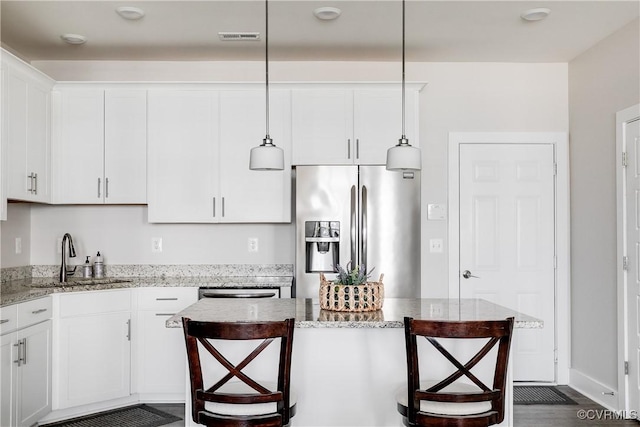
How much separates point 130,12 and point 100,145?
115 centimetres

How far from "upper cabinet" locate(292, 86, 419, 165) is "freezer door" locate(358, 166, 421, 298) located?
442 millimetres

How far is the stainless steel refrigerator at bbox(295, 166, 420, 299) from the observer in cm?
391

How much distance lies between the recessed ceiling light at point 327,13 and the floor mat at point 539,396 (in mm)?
2998

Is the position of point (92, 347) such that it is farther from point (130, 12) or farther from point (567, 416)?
point (567, 416)

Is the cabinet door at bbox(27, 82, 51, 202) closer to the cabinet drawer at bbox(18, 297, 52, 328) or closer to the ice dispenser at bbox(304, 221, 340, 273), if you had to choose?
the cabinet drawer at bbox(18, 297, 52, 328)

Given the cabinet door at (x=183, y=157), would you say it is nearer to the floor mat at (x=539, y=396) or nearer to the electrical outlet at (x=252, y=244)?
the electrical outlet at (x=252, y=244)

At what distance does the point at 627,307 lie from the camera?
3693 mm

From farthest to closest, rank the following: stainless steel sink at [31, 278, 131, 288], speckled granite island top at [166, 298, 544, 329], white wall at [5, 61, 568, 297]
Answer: white wall at [5, 61, 568, 297], stainless steel sink at [31, 278, 131, 288], speckled granite island top at [166, 298, 544, 329]

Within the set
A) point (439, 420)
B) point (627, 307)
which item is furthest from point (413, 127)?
point (439, 420)

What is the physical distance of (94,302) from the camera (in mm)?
3746

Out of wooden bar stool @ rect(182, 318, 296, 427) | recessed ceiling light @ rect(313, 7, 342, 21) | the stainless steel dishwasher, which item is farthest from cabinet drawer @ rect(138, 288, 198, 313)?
recessed ceiling light @ rect(313, 7, 342, 21)

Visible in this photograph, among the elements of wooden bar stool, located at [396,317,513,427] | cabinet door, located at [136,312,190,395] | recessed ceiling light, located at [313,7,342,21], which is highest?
recessed ceiling light, located at [313,7,342,21]

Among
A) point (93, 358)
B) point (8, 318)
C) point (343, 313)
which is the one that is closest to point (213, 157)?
point (93, 358)

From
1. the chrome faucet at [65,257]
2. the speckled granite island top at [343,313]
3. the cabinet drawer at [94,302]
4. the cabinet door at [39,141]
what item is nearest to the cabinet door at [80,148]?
the cabinet door at [39,141]
